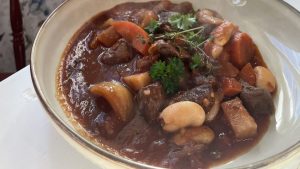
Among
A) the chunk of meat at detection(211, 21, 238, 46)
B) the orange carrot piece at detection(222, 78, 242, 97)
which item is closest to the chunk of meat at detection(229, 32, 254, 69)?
the chunk of meat at detection(211, 21, 238, 46)

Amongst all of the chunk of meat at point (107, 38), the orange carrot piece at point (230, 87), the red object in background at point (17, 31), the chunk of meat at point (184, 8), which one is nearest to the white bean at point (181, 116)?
the orange carrot piece at point (230, 87)

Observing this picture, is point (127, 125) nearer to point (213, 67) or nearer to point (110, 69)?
point (110, 69)

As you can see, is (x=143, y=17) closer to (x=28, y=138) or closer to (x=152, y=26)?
(x=152, y=26)

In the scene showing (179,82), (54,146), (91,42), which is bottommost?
(54,146)

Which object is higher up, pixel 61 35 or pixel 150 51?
pixel 150 51

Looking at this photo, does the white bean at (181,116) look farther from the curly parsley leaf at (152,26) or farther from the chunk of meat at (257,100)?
the curly parsley leaf at (152,26)

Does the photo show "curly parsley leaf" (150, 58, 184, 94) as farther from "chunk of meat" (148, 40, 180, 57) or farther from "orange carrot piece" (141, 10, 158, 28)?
"orange carrot piece" (141, 10, 158, 28)

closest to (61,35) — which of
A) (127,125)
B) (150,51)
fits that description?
(150,51)

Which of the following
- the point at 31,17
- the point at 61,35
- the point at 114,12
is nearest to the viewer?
the point at 61,35
